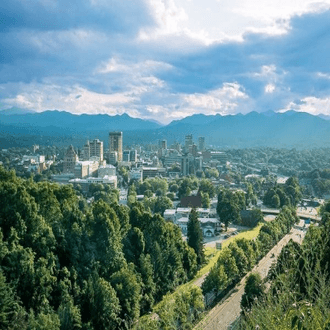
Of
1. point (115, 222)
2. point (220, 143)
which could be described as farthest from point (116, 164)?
point (220, 143)

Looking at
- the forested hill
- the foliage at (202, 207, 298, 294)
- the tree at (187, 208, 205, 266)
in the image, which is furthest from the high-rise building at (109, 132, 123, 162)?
the forested hill

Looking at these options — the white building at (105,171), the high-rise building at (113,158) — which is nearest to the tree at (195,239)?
the white building at (105,171)

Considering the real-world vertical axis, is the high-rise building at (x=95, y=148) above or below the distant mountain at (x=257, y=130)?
below

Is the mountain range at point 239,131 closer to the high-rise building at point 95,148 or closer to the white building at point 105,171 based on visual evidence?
the high-rise building at point 95,148

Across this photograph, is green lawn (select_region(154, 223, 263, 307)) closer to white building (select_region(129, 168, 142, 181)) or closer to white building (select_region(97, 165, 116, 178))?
white building (select_region(129, 168, 142, 181))

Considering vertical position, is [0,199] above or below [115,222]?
above

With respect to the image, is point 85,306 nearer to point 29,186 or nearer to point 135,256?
point 135,256

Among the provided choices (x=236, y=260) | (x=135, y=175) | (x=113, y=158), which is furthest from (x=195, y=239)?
(x=113, y=158)

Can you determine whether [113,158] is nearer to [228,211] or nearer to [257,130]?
[228,211]
